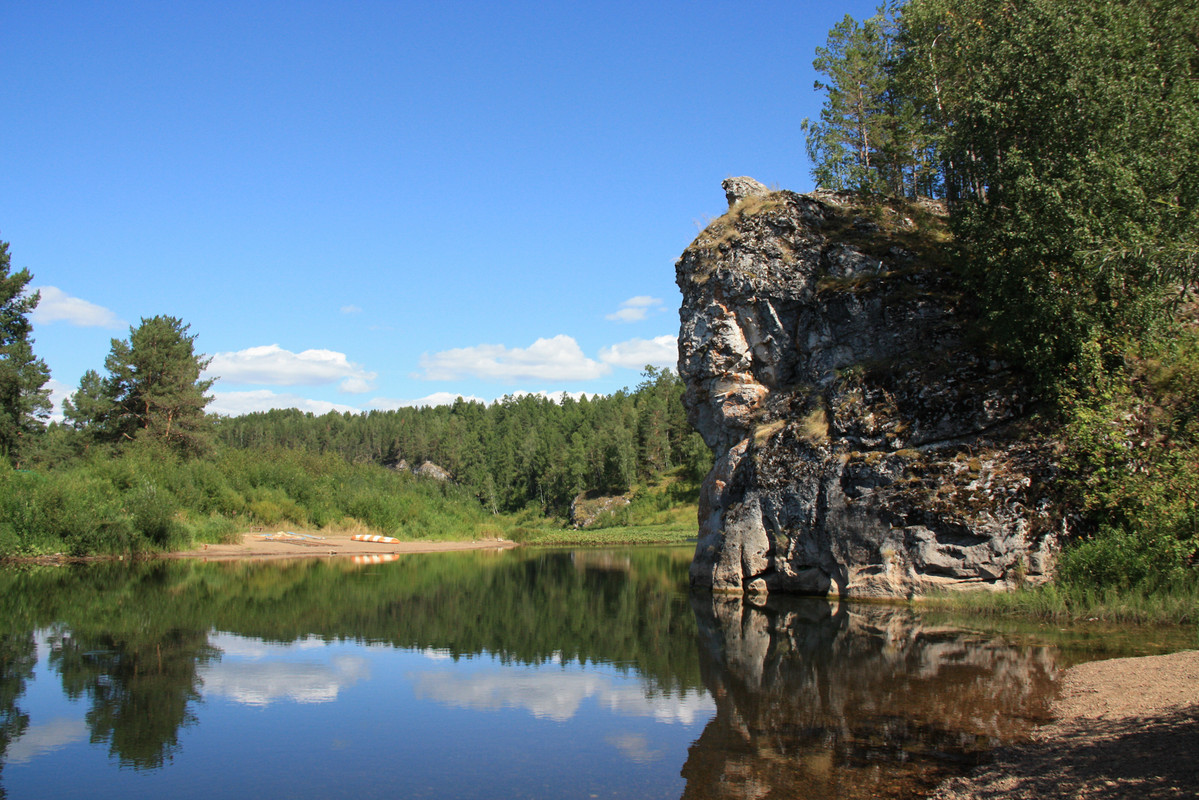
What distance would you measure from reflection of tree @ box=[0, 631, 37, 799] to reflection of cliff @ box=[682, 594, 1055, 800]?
915 cm

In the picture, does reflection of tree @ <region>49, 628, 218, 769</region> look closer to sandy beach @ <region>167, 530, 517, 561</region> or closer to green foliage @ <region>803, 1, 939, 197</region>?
sandy beach @ <region>167, 530, 517, 561</region>

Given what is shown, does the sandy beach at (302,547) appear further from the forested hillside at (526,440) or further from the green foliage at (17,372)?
the forested hillside at (526,440)

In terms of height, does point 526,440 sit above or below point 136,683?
above

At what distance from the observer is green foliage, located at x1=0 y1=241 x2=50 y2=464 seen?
50.8 m

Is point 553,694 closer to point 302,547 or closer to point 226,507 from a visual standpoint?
point 302,547

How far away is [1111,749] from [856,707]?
164 inches

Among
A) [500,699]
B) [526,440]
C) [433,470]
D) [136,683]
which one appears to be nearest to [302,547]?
[136,683]

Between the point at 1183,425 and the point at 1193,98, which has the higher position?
the point at 1193,98

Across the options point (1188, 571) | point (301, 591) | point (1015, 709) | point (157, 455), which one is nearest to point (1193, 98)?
point (1188, 571)

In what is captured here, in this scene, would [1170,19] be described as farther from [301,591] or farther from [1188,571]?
[301,591]

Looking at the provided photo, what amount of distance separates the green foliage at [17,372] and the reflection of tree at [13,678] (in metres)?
41.9

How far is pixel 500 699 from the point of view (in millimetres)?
13977

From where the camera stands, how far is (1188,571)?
17.2 metres

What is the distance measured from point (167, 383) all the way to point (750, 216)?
4706 centimetres
